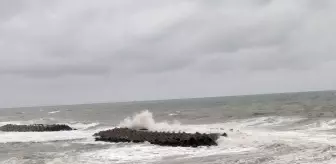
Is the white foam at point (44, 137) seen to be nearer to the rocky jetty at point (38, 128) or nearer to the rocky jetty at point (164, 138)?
the rocky jetty at point (164, 138)

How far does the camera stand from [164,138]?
24531 millimetres

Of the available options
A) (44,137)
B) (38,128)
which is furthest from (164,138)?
(38,128)

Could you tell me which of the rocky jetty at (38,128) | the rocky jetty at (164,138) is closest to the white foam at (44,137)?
the rocky jetty at (164,138)

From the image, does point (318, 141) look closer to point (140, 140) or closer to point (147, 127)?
point (140, 140)

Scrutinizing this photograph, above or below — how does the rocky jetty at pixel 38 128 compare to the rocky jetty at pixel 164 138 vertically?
above

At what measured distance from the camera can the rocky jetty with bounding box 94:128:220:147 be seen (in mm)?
22297

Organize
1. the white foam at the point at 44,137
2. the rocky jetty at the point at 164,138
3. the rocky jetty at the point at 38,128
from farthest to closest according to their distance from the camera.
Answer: the rocky jetty at the point at 38,128
the white foam at the point at 44,137
the rocky jetty at the point at 164,138

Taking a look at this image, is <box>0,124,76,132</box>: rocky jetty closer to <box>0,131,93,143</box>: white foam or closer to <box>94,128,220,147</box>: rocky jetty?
<box>0,131,93,143</box>: white foam

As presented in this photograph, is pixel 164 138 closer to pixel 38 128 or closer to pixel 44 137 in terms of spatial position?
pixel 44 137

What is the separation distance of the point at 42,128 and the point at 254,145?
2715cm

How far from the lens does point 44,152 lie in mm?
22328

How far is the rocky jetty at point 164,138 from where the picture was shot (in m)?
22.3

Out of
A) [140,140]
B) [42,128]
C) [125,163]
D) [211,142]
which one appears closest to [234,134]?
[211,142]

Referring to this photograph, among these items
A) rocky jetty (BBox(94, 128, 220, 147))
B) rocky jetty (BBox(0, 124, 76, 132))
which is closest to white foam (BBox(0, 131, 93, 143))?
rocky jetty (BBox(94, 128, 220, 147))
